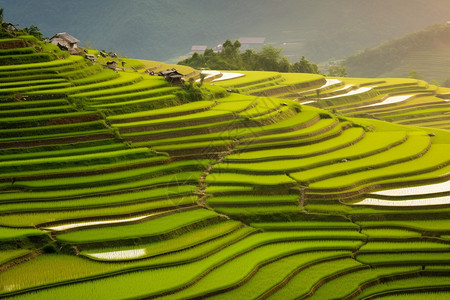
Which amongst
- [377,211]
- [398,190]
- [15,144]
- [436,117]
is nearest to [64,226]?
[15,144]

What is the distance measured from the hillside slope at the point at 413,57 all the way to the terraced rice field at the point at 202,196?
56.6 metres

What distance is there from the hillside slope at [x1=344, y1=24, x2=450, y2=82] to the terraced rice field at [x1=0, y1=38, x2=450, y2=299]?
5663 centimetres

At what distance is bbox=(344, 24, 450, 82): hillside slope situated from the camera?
263ft

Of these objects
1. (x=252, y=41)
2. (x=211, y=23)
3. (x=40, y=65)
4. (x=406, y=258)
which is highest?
(x=211, y=23)

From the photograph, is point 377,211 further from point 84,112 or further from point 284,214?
point 84,112

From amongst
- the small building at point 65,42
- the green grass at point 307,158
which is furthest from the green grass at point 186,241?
the small building at point 65,42

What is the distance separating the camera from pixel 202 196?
66.7 feet

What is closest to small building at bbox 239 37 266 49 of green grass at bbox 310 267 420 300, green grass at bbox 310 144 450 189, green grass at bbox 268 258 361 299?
green grass at bbox 310 144 450 189

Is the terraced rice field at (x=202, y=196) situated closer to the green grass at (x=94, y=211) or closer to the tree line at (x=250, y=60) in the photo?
the green grass at (x=94, y=211)

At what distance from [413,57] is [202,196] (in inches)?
2990

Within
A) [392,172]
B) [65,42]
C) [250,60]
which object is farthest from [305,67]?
[392,172]

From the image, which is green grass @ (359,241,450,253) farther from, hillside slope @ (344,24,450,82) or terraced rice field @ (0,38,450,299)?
hillside slope @ (344,24,450,82)

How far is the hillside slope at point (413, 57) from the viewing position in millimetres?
80188

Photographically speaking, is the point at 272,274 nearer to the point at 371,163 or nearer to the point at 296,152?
the point at 296,152
